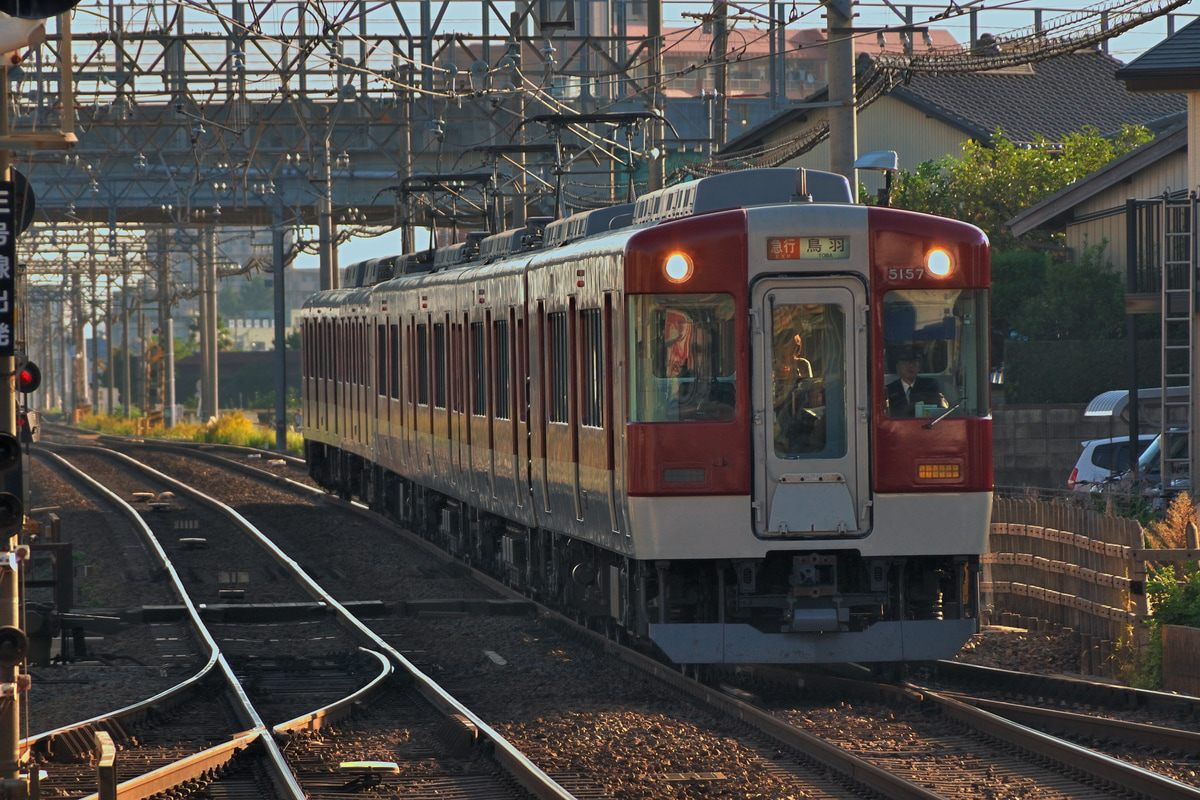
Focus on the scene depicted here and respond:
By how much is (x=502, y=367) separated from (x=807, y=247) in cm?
498

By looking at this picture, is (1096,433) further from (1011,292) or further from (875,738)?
(875,738)

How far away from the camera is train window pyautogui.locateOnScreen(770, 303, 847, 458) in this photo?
436 inches

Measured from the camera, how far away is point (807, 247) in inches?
436

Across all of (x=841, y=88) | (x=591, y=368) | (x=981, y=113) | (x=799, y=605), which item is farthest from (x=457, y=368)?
(x=981, y=113)

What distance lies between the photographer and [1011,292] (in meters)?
31.5

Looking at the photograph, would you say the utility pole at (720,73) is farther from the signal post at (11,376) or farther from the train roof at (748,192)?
the signal post at (11,376)

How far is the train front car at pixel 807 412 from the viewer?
35.9 ft

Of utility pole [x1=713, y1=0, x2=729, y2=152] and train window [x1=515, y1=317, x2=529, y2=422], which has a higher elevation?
utility pole [x1=713, y1=0, x2=729, y2=152]

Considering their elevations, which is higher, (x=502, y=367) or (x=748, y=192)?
(x=748, y=192)

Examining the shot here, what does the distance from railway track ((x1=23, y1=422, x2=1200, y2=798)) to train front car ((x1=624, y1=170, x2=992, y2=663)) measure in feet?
1.91

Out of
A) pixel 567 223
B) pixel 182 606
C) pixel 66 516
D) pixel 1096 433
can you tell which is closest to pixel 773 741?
pixel 567 223

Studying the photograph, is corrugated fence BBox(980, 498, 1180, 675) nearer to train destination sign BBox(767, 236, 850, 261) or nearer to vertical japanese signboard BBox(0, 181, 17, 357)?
train destination sign BBox(767, 236, 850, 261)

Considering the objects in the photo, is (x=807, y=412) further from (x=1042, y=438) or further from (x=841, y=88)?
(x=1042, y=438)

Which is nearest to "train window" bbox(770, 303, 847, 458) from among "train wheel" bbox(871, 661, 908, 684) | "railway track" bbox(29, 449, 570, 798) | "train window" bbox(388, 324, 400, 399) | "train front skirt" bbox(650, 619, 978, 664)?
"train front skirt" bbox(650, 619, 978, 664)
